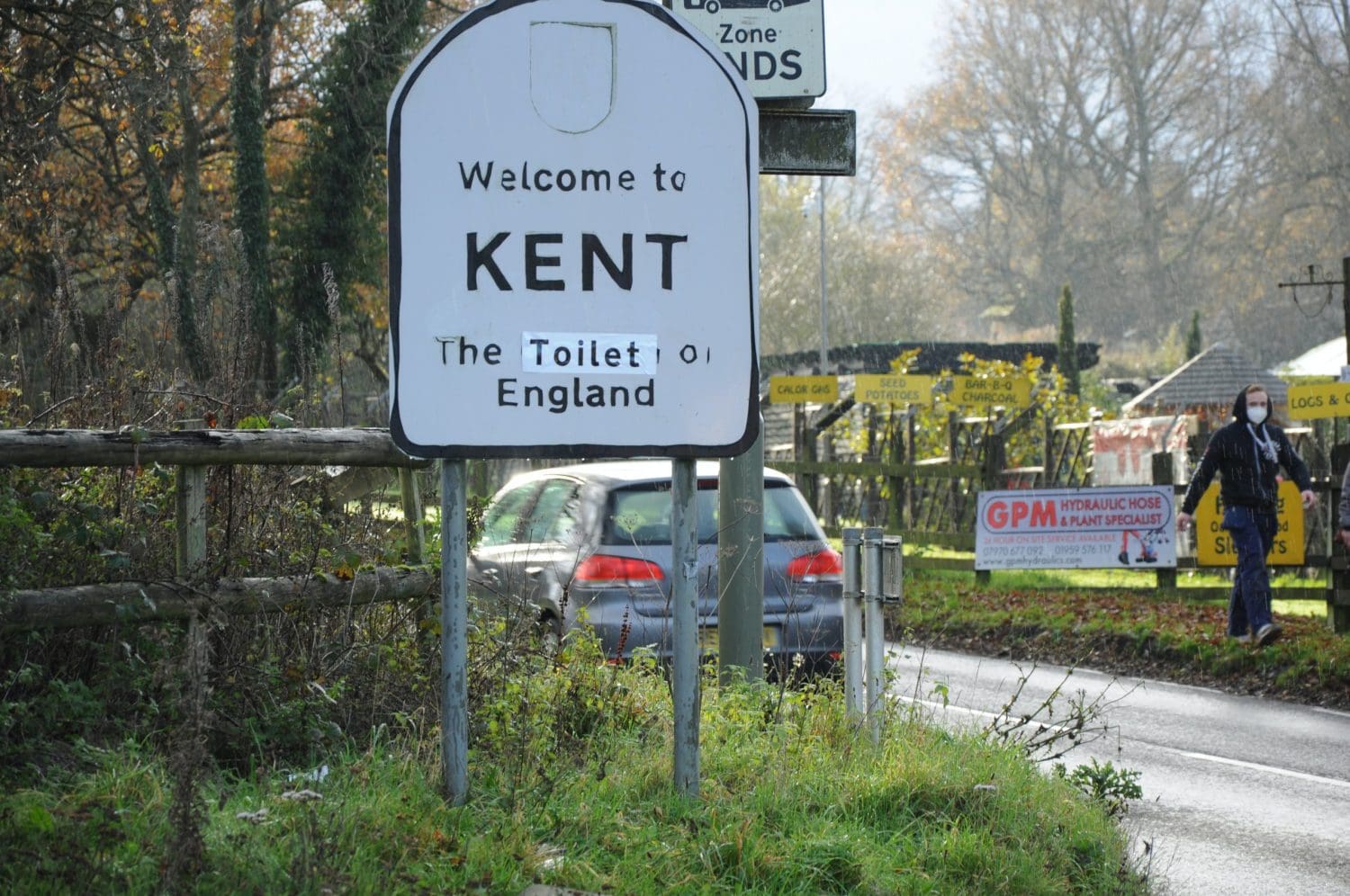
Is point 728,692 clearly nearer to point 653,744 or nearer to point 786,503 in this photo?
point 653,744

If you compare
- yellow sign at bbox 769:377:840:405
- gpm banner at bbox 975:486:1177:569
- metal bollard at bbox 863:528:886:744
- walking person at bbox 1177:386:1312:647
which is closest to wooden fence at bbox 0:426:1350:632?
metal bollard at bbox 863:528:886:744

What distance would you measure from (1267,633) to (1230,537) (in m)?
2.55

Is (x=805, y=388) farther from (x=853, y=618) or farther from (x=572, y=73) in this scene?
(x=572, y=73)

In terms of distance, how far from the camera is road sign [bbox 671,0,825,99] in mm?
6875

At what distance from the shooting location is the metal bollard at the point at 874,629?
6.35 meters

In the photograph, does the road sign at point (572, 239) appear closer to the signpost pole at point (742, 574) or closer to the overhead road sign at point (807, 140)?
the overhead road sign at point (807, 140)

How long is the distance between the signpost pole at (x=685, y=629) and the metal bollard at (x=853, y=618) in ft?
5.77

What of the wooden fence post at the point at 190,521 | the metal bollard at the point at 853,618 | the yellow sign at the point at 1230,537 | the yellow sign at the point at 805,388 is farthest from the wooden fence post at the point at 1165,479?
the wooden fence post at the point at 190,521

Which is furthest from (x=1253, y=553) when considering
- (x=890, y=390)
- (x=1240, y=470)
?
(x=890, y=390)

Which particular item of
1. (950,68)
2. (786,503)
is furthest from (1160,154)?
(786,503)

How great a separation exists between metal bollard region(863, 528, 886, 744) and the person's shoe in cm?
621

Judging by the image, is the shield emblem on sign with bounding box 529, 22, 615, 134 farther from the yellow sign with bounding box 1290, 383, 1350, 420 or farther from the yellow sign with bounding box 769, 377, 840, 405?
the yellow sign with bounding box 769, 377, 840, 405

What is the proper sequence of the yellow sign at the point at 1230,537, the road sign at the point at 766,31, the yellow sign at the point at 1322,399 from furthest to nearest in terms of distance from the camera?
1. the yellow sign at the point at 1322,399
2. the yellow sign at the point at 1230,537
3. the road sign at the point at 766,31

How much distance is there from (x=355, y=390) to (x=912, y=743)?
18078mm
